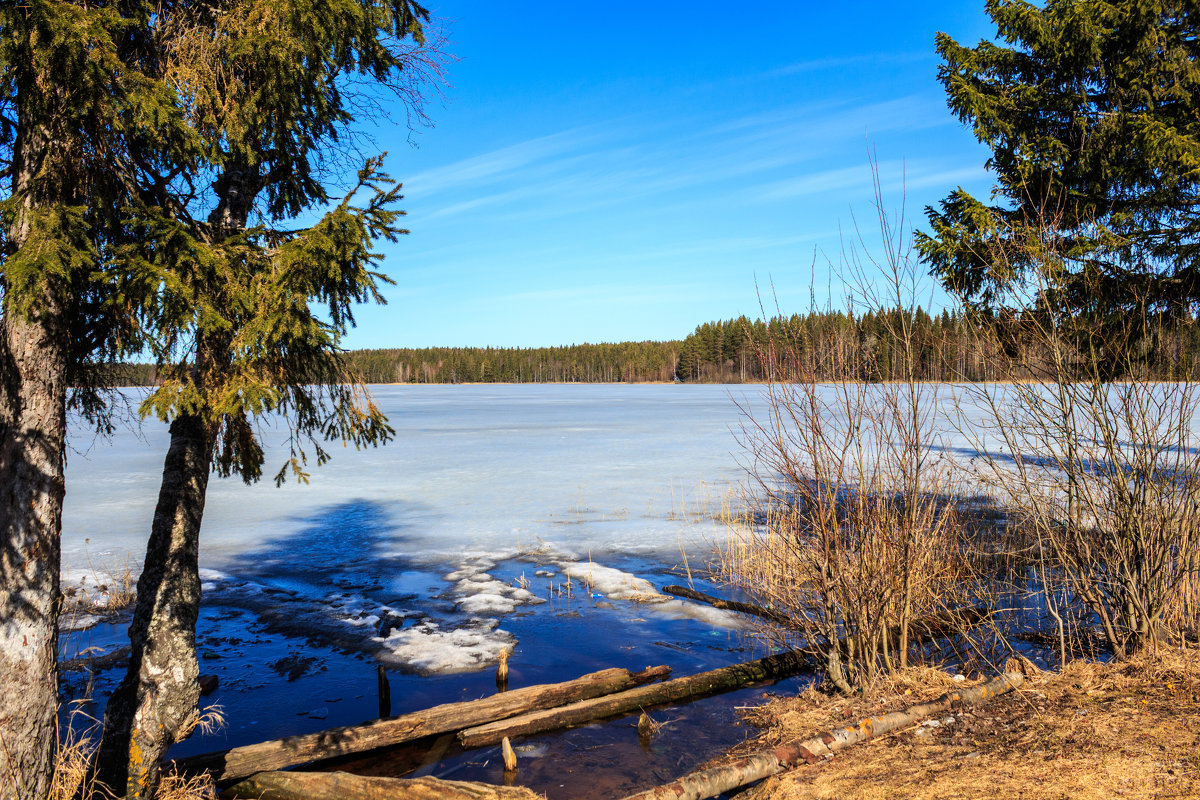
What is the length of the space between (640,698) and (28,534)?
506 centimetres

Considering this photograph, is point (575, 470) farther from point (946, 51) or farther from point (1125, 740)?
point (1125, 740)

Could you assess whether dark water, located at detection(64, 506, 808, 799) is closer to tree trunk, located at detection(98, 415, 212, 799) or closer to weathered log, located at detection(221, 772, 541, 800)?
tree trunk, located at detection(98, 415, 212, 799)

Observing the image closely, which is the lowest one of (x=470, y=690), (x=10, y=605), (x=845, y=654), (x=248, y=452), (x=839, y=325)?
(x=470, y=690)

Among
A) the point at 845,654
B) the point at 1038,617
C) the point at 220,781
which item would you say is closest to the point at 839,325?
the point at 845,654

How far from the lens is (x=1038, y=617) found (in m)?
8.64

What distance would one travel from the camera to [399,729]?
6.14 m

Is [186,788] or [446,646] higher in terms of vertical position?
[186,788]

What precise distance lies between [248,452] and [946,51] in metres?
13.1

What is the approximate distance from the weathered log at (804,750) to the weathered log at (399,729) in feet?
6.38

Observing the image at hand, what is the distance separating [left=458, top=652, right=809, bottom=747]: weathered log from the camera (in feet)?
21.0

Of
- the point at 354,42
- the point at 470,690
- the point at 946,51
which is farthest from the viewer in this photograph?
the point at 946,51

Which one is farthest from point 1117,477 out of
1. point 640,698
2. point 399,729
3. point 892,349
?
point 399,729

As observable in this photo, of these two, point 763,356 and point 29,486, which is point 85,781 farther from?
point 763,356

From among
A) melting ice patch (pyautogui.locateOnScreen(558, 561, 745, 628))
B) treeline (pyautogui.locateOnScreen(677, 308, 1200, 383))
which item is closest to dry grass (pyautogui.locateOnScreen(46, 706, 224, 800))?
treeline (pyautogui.locateOnScreen(677, 308, 1200, 383))
